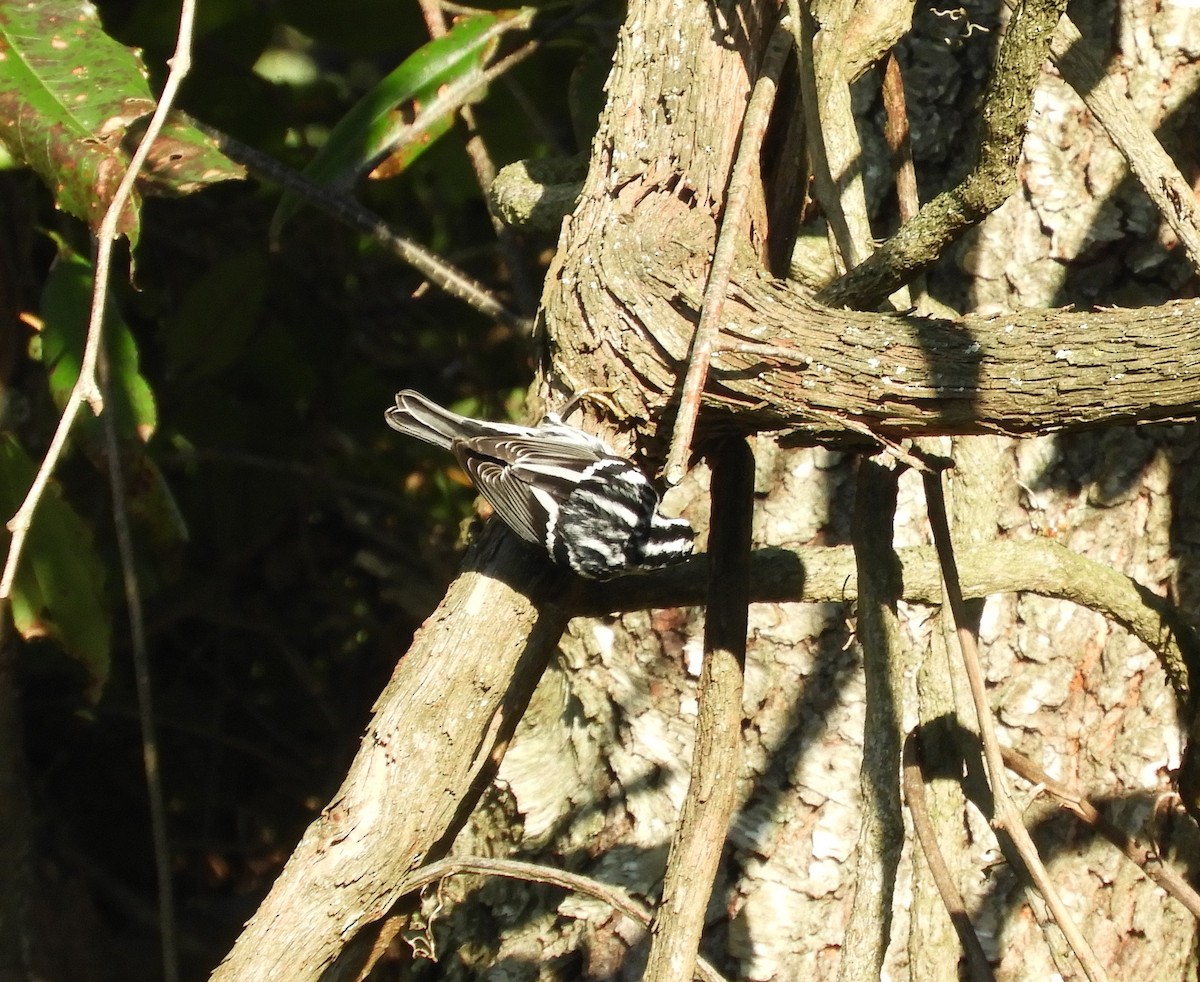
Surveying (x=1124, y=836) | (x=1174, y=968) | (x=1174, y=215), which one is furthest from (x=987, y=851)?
(x=1174, y=215)

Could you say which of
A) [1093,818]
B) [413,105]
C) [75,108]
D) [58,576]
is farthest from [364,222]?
[1093,818]

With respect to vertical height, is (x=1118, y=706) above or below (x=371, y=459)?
below

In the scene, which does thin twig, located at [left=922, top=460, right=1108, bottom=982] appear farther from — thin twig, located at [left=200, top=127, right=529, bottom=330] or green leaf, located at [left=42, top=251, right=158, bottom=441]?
green leaf, located at [left=42, top=251, right=158, bottom=441]

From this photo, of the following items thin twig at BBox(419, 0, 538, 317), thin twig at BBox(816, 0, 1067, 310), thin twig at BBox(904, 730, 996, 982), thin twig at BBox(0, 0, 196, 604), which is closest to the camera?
thin twig at BBox(0, 0, 196, 604)

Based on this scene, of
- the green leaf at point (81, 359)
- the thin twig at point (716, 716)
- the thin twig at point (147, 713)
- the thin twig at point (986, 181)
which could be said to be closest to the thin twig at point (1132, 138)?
the thin twig at point (986, 181)

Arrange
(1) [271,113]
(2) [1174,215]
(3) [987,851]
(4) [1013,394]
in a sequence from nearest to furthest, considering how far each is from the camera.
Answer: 1. (4) [1013,394]
2. (2) [1174,215]
3. (3) [987,851]
4. (1) [271,113]

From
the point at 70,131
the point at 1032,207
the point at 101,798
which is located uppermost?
the point at 1032,207

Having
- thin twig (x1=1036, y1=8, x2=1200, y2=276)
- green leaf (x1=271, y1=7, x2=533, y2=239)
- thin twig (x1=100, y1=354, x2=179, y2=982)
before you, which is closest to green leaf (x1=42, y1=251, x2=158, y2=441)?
thin twig (x1=100, y1=354, x2=179, y2=982)

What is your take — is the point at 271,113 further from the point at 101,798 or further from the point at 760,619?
the point at 101,798
